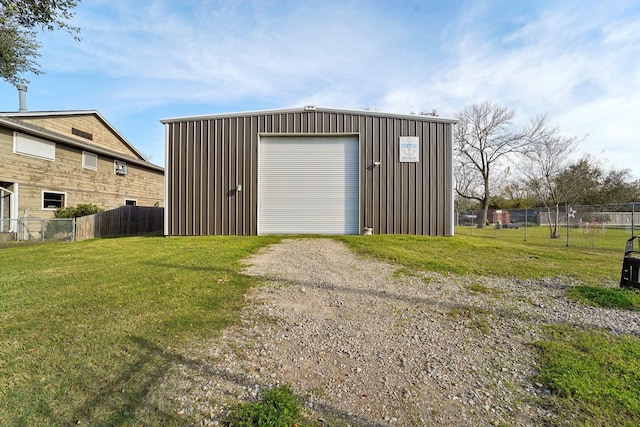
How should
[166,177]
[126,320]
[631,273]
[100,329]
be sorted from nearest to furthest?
1. [100,329]
2. [126,320]
3. [631,273]
4. [166,177]

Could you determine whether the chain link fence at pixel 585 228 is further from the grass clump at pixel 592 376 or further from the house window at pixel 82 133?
the house window at pixel 82 133

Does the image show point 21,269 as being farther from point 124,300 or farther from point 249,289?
point 249,289

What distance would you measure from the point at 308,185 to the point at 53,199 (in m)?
12.2

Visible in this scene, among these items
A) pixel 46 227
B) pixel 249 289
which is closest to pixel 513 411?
pixel 249 289

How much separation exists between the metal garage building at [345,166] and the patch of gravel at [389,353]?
659 cm

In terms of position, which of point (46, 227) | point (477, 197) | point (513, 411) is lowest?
point (513, 411)

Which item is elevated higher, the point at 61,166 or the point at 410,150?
the point at 410,150

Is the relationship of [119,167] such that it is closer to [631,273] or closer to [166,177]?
[166,177]

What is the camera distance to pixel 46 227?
11305 mm

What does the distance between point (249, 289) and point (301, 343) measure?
193 cm

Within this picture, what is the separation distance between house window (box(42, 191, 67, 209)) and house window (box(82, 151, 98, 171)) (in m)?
2.07

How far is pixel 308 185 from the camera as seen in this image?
11.7 m

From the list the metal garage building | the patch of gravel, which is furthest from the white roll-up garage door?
the patch of gravel

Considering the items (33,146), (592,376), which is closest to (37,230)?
(33,146)
